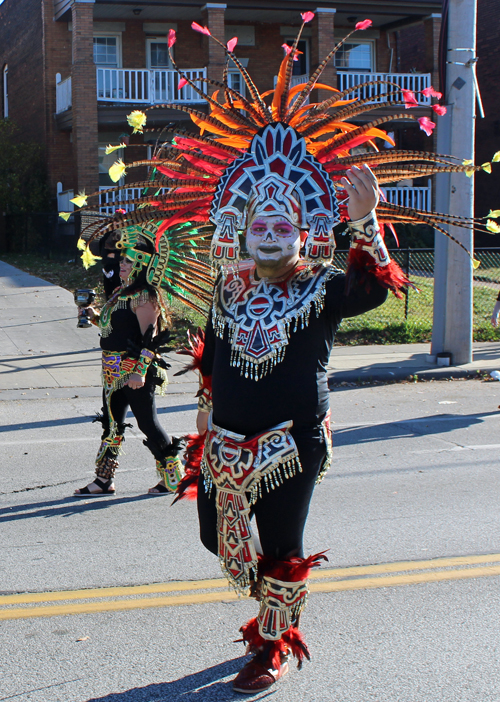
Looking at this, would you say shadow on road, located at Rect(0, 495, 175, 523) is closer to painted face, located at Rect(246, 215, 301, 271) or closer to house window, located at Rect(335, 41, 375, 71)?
painted face, located at Rect(246, 215, 301, 271)

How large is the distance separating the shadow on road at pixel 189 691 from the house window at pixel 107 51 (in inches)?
882

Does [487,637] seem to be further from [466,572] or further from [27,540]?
[27,540]

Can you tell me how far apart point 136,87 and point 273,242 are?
64.4 ft

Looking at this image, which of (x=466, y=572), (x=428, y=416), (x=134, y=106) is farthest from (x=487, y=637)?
(x=134, y=106)

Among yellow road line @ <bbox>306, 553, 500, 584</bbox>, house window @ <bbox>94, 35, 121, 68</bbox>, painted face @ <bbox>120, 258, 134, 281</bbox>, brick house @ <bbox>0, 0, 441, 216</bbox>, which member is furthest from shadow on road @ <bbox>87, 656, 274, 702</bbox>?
house window @ <bbox>94, 35, 121, 68</bbox>

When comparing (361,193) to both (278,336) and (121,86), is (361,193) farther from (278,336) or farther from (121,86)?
(121,86)

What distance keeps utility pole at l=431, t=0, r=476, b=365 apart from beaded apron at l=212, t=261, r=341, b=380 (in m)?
7.60

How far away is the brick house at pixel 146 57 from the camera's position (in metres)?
21.0

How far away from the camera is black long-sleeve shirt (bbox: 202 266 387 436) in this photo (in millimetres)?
3053

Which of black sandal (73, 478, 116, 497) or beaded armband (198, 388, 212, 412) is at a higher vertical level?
beaded armband (198, 388, 212, 412)

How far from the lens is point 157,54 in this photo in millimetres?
23438

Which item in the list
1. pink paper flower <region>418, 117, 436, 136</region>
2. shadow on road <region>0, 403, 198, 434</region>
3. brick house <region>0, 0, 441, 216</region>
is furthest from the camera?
brick house <region>0, 0, 441, 216</region>

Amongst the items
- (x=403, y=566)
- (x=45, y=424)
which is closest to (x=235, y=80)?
(x=45, y=424)

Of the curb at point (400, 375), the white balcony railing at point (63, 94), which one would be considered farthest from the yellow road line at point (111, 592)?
the white balcony railing at point (63, 94)
